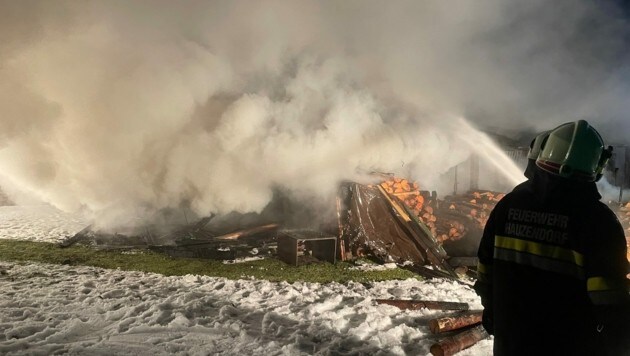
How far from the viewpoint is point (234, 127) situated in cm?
994

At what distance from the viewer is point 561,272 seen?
1943 millimetres

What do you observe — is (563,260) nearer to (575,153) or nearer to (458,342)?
(575,153)

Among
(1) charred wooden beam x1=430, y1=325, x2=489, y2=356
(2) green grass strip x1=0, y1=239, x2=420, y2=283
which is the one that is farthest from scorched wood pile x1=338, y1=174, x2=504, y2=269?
(1) charred wooden beam x1=430, y1=325, x2=489, y2=356

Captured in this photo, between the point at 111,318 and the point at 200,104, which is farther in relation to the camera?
the point at 200,104

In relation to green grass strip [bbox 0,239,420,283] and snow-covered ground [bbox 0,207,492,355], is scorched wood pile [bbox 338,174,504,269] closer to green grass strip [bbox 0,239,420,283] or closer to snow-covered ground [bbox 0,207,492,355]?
green grass strip [bbox 0,239,420,283]

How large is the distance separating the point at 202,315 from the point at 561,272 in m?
4.22

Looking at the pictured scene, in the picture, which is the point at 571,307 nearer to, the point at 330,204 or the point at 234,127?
the point at 330,204

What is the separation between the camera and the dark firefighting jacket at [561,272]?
1875 mm

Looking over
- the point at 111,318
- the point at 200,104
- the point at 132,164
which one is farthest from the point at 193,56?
A: the point at 111,318

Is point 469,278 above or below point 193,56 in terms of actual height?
below

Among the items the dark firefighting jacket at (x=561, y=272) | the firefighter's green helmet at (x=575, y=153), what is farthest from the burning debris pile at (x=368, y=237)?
the firefighter's green helmet at (x=575, y=153)

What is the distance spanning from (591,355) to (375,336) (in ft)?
8.84

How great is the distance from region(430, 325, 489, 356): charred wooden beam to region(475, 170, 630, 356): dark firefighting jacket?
1815mm

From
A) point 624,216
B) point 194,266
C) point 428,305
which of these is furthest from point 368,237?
point 624,216
